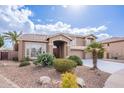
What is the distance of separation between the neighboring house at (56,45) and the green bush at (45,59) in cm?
26

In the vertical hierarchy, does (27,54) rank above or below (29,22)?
below

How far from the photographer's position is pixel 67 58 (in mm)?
10469

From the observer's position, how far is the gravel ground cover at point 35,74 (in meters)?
9.10

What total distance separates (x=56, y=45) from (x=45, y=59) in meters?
0.74

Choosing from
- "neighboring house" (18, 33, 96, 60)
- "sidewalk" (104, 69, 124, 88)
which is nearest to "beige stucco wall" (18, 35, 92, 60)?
"neighboring house" (18, 33, 96, 60)

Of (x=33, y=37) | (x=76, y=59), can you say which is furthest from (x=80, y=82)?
(x=33, y=37)

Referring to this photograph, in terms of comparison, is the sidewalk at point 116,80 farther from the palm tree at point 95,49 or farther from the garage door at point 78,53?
the garage door at point 78,53

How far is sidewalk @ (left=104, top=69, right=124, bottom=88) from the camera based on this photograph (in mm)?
8805

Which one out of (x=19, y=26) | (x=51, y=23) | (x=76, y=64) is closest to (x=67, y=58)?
(x=76, y=64)

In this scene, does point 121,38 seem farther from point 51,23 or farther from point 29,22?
point 29,22

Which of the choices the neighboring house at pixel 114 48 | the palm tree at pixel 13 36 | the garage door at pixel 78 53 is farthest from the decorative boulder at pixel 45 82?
the neighboring house at pixel 114 48

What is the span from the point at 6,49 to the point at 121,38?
4463 millimetres

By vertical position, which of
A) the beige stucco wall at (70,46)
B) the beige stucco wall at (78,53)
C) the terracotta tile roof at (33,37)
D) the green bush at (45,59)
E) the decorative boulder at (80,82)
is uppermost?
the terracotta tile roof at (33,37)
